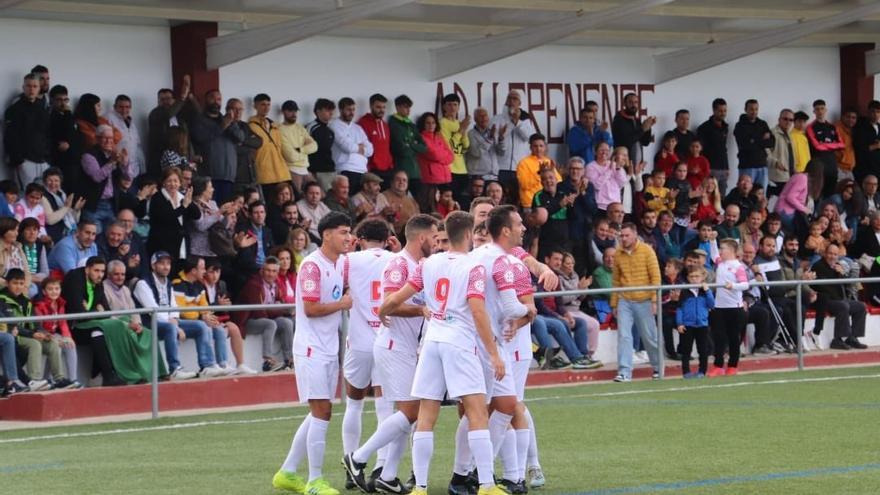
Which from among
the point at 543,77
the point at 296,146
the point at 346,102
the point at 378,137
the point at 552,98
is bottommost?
the point at 296,146

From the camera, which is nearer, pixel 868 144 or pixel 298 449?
pixel 298 449

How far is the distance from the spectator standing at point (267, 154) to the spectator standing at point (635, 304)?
4.19m

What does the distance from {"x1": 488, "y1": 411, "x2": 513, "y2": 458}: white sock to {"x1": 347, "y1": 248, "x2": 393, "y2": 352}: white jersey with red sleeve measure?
1017mm

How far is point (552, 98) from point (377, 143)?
158 inches

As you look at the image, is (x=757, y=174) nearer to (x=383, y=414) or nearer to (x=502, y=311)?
(x=383, y=414)

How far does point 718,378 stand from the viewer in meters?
19.3

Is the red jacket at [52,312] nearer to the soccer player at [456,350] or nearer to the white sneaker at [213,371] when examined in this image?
the white sneaker at [213,371]

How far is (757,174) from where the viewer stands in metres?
25.5

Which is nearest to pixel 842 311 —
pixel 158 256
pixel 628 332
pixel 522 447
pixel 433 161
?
pixel 628 332

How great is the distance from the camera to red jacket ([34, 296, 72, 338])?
15.1 m

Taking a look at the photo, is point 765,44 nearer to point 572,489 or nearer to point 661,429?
point 661,429

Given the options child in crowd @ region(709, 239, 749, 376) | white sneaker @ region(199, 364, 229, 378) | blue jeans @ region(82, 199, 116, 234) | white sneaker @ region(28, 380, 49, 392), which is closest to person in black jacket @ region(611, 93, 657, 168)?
child in crowd @ region(709, 239, 749, 376)

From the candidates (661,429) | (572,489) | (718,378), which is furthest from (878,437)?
(718,378)

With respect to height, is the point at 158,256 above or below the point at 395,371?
above
